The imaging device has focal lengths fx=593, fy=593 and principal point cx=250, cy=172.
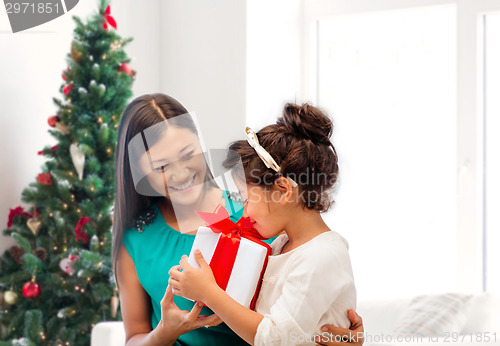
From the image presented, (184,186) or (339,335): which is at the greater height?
(184,186)

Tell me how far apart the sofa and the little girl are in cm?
82

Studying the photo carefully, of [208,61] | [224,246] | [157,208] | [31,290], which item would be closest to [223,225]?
[224,246]

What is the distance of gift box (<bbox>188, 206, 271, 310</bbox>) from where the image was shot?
1229 mm

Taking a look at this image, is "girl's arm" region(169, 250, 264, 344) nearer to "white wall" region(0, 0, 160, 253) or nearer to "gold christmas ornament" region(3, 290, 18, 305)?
"gold christmas ornament" region(3, 290, 18, 305)

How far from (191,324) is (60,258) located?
1.50m

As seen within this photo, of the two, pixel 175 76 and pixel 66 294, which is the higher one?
pixel 175 76

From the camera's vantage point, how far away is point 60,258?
2617 mm

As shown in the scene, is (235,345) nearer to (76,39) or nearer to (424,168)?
(76,39)

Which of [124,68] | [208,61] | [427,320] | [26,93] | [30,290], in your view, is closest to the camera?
[427,320]

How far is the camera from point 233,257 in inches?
49.3

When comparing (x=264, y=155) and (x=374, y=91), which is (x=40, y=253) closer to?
(x=264, y=155)

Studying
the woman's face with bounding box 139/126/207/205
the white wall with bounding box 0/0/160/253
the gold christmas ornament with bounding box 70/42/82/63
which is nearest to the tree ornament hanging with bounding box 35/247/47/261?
the white wall with bounding box 0/0/160/253

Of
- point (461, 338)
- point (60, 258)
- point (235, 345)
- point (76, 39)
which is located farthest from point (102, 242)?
point (461, 338)

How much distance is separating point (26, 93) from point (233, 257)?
2.12 metres
